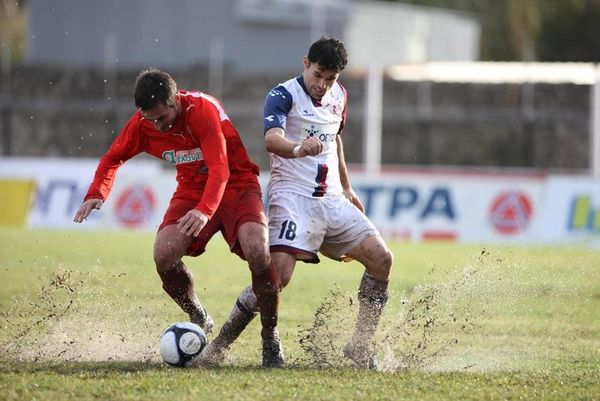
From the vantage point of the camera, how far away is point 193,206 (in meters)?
7.64

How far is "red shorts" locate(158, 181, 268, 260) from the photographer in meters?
7.50

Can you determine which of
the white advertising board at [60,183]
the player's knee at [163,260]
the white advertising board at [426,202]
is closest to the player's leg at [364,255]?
the player's knee at [163,260]

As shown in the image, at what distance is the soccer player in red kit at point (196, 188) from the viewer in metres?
7.21

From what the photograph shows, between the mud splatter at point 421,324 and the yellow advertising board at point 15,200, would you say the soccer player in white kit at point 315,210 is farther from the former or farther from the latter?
the yellow advertising board at point 15,200

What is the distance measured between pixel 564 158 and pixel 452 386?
21.6 meters

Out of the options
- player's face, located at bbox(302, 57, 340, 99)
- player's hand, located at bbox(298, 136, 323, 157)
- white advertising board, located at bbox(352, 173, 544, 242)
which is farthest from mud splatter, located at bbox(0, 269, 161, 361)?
white advertising board, located at bbox(352, 173, 544, 242)

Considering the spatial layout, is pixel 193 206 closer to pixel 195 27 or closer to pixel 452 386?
pixel 452 386

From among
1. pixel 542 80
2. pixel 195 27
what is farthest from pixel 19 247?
pixel 195 27

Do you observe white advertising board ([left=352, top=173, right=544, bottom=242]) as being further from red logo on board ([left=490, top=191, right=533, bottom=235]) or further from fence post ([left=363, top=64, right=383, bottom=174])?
fence post ([left=363, top=64, right=383, bottom=174])

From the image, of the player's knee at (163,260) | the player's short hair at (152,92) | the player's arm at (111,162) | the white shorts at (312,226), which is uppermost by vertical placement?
the player's short hair at (152,92)

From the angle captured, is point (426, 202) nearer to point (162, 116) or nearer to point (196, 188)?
point (196, 188)

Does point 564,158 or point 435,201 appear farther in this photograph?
point 564,158

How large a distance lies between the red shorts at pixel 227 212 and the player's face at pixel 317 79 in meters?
0.73

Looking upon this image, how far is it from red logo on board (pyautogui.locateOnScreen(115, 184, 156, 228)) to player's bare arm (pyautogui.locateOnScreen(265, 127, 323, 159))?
12028 millimetres
